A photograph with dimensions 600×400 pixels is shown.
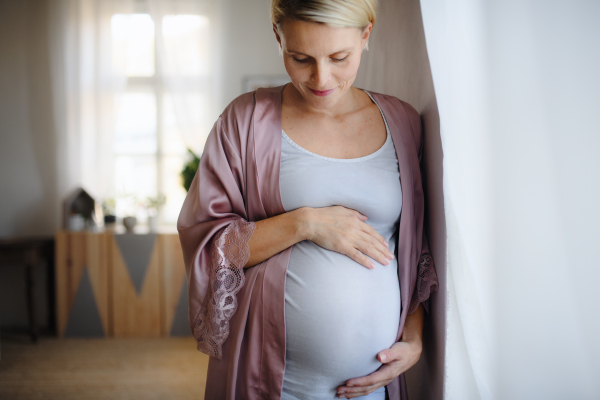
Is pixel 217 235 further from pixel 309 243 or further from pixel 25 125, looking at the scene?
pixel 25 125

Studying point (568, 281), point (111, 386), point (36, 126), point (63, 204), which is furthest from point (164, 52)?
point (568, 281)

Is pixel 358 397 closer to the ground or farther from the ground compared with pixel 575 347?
closer to the ground

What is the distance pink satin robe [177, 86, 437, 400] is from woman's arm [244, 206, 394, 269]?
0.10 feet

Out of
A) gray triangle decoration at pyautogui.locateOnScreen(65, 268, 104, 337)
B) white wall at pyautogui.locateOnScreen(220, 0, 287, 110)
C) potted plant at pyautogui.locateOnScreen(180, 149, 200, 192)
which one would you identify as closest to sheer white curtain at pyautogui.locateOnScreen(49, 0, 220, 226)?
white wall at pyautogui.locateOnScreen(220, 0, 287, 110)

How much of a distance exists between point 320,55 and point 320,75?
0.14ft

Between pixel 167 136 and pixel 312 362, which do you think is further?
pixel 167 136

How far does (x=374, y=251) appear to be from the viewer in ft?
3.18

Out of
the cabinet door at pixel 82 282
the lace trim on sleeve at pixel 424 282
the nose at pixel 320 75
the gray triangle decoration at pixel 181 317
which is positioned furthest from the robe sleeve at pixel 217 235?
the cabinet door at pixel 82 282

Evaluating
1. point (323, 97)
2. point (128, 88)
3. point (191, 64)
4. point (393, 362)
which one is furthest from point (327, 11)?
point (128, 88)

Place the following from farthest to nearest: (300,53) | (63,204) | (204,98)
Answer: (204,98)
(63,204)
(300,53)

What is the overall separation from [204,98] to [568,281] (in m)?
3.47

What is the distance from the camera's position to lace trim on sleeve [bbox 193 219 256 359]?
962 millimetres

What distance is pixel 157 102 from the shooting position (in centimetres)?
384

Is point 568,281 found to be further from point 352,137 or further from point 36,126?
point 36,126
